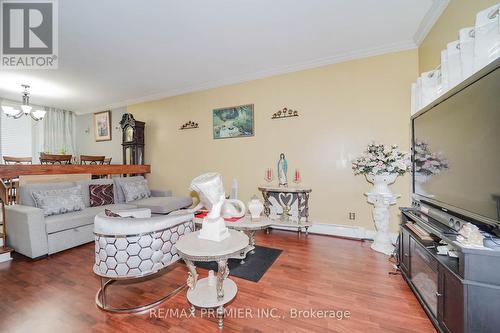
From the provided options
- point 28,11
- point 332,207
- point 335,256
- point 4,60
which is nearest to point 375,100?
point 332,207

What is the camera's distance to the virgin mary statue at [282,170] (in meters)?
3.64

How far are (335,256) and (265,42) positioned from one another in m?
3.11

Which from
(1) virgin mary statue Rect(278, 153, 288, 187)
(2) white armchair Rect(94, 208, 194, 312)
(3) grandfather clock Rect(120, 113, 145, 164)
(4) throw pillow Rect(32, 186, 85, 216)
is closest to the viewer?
(2) white armchair Rect(94, 208, 194, 312)

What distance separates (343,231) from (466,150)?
2.24 meters

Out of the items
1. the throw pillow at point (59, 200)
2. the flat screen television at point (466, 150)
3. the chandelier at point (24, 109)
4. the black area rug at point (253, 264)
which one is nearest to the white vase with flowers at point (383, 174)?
the flat screen television at point (466, 150)

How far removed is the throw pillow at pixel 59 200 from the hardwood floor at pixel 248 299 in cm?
66

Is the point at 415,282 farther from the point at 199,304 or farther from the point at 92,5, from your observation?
the point at 92,5

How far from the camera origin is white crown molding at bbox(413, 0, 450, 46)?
2225 millimetres

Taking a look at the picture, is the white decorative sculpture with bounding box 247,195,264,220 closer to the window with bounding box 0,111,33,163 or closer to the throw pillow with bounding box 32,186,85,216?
the throw pillow with bounding box 32,186,85,216

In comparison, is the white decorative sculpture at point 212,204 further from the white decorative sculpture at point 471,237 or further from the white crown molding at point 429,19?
the white crown molding at point 429,19

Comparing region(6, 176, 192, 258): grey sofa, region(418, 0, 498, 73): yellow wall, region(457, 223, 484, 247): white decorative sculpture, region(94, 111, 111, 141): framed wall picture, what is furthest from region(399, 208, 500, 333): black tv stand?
region(94, 111, 111, 141): framed wall picture

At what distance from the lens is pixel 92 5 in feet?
7.17

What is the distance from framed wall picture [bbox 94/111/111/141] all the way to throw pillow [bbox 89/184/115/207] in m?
2.77

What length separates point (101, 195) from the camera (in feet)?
12.3
